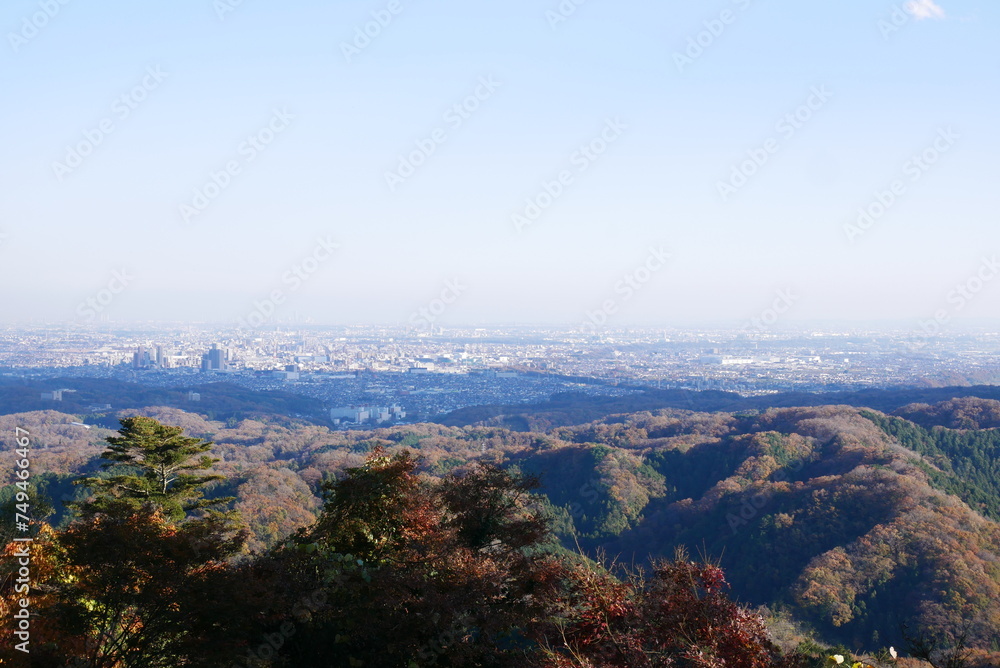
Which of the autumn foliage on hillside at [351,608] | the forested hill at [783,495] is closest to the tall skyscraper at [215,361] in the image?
the forested hill at [783,495]

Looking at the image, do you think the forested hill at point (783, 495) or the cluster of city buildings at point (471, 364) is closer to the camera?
the forested hill at point (783, 495)

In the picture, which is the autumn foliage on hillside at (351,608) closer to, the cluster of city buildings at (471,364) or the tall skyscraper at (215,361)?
the cluster of city buildings at (471,364)

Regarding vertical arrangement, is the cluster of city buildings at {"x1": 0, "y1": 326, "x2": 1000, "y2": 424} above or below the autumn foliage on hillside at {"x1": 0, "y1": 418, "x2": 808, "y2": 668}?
below

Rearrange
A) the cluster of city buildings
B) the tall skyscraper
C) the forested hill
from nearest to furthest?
1. the forested hill
2. the cluster of city buildings
3. the tall skyscraper

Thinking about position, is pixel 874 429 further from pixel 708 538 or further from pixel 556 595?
pixel 556 595

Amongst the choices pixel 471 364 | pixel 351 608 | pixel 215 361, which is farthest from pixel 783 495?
pixel 215 361

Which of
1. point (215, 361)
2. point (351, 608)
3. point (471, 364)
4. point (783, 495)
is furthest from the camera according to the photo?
point (471, 364)

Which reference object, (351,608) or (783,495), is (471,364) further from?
(351,608)

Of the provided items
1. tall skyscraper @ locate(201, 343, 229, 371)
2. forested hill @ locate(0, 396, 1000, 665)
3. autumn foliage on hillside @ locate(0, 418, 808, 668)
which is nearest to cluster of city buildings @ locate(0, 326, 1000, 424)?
tall skyscraper @ locate(201, 343, 229, 371)

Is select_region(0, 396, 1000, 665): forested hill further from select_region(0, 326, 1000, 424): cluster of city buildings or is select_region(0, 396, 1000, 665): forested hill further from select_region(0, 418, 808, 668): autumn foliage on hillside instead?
select_region(0, 326, 1000, 424): cluster of city buildings
